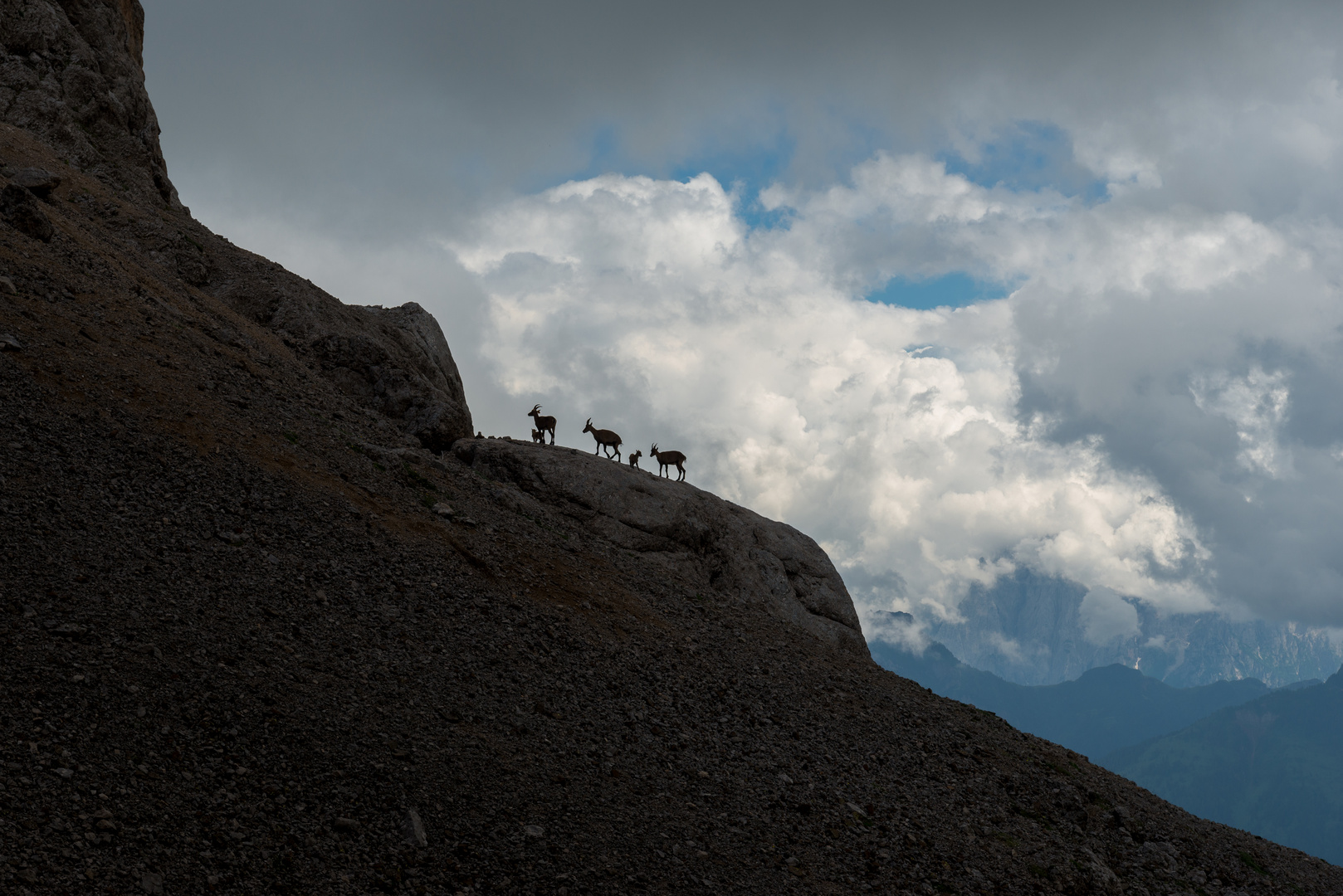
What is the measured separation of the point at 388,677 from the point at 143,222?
84.4 ft

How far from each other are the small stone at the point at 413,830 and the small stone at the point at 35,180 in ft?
83.7

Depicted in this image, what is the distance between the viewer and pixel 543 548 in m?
24.6

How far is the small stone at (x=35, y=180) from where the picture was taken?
27500mm

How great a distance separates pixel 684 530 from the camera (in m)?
31.5

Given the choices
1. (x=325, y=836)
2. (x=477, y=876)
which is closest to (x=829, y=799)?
(x=477, y=876)

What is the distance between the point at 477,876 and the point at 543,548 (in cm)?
1239

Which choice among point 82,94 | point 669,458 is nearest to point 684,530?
point 669,458

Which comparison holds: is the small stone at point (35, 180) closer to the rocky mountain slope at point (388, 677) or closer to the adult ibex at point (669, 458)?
the rocky mountain slope at point (388, 677)

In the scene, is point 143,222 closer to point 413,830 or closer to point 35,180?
point 35,180

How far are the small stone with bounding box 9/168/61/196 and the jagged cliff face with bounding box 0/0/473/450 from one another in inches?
→ 11.3

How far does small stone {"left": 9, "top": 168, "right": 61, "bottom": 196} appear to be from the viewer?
90.2 ft

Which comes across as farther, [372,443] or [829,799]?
[372,443]

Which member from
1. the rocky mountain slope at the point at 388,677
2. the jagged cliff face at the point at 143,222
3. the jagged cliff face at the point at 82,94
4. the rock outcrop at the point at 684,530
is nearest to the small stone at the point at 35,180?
the rocky mountain slope at the point at 388,677

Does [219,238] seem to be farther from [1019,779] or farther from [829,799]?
[1019,779]
